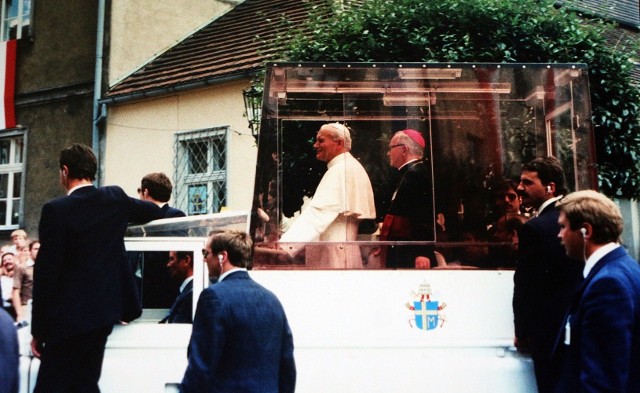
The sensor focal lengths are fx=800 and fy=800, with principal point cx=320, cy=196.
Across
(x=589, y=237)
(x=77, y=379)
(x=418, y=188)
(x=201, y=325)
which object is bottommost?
(x=77, y=379)

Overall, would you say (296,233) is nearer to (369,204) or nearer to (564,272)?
(369,204)

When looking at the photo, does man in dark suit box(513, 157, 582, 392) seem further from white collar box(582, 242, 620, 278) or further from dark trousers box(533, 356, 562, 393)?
white collar box(582, 242, 620, 278)

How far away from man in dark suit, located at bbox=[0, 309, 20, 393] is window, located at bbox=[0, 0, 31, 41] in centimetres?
1466

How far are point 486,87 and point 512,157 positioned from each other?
504 millimetres

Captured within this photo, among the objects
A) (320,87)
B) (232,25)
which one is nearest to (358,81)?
(320,87)

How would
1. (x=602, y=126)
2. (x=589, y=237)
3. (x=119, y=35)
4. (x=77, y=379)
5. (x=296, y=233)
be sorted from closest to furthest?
(x=589, y=237), (x=77, y=379), (x=296, y=233), (x=602, y=126), (x=119, y=35)

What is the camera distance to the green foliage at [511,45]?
8.19m

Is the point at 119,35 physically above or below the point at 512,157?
above

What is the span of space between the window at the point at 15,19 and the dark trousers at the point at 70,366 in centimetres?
1351

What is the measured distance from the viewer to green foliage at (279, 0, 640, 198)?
8188 mm

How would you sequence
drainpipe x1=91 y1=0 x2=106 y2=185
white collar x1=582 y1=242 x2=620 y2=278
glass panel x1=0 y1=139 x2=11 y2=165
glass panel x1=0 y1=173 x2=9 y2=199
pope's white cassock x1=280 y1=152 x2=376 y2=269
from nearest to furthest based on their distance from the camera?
white collar x1=582 y1=242 x2=620 y2=278 < pope's white cassock x1=280 y1=152 x2=376 y2=269 < drainpipe x1=91 y1=0 x2=106 y2=185 < glass panel x1=0 y1=173 x2=9 y2=199 < glass panel x1=0 y1=139 x2=11 y2=165

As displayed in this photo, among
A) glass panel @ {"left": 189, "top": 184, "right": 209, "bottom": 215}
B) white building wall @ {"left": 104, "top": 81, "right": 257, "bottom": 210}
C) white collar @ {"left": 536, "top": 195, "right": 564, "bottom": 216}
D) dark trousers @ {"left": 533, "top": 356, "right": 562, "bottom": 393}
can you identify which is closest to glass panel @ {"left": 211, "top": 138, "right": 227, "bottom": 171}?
white building wall @ {"left": 104, "top": 81, "right": 257, "bottom": 210}

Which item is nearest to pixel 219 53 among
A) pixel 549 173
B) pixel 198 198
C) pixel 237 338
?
pixel 198 198

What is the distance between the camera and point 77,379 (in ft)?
14.4
